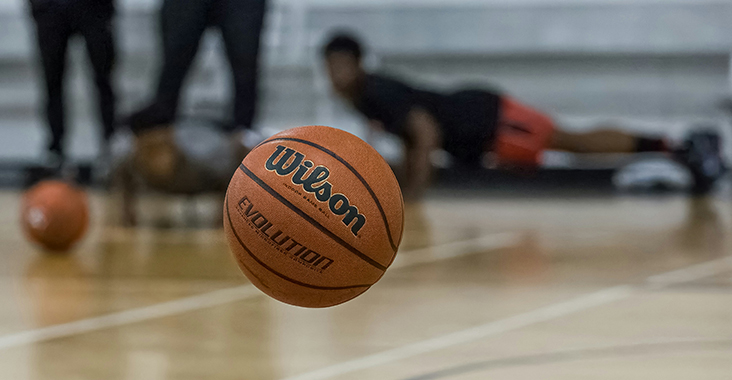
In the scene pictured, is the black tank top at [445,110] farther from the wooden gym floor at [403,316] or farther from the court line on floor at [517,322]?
the court line on floor at [517,322]

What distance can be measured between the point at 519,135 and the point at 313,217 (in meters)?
2.63

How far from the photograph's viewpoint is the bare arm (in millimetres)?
3172

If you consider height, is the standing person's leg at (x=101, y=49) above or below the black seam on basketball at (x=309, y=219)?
above

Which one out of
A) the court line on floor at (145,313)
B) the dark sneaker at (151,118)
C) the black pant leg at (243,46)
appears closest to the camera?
the court line on floor at (145,313)

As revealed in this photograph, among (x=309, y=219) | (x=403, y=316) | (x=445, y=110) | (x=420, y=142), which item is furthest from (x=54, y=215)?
(x=445, y=110)

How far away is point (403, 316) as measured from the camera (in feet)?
3.49

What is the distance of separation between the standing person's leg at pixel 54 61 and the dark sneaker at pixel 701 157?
9.24 ft

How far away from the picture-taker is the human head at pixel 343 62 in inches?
117

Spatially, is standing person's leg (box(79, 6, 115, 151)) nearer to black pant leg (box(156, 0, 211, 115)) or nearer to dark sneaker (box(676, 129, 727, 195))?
black pant leg (box(156, 0, 211, 115))

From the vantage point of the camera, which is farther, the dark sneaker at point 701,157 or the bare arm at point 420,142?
the dark sneaker at point 701,157

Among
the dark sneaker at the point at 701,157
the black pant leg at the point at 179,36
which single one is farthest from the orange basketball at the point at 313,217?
the dark sneaker at the point at 701,157

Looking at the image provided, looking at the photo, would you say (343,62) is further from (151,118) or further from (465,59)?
(465,59)

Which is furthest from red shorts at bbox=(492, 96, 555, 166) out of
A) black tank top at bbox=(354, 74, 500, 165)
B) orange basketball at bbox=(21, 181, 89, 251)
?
orange basketball at bbox=(21, 181, 89, 251)

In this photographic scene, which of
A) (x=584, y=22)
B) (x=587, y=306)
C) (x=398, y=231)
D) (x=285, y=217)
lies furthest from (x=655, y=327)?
(x=584, y=22)
